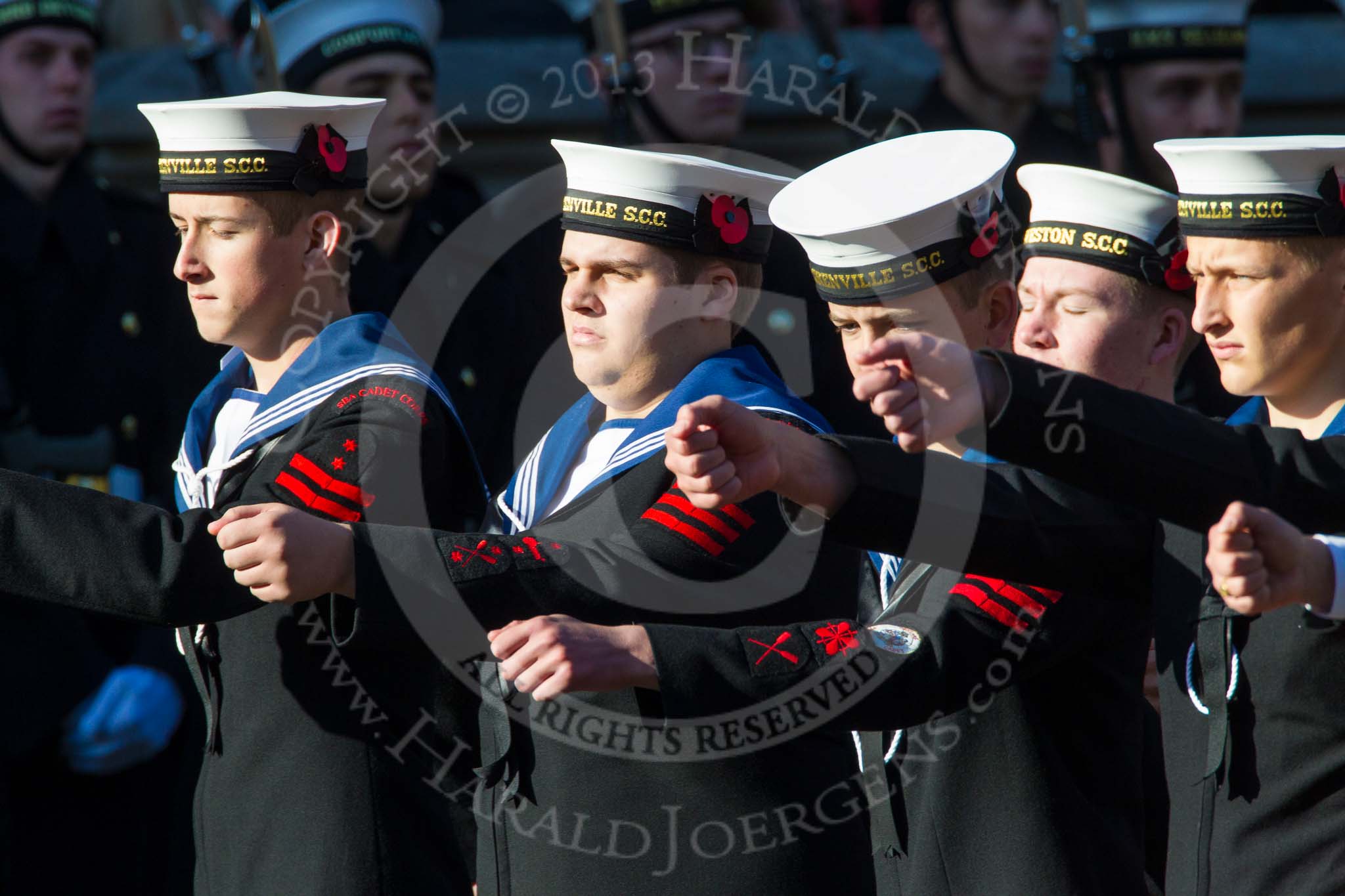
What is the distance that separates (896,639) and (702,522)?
34 cm

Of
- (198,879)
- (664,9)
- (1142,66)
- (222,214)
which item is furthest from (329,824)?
(1142,66)

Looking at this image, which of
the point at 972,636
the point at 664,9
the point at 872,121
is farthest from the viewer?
the point at 872,121

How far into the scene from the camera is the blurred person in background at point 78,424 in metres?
4.55

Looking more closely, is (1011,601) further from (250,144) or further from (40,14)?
(40,14)

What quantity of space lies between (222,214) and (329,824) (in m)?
1.04

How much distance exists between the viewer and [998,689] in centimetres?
292

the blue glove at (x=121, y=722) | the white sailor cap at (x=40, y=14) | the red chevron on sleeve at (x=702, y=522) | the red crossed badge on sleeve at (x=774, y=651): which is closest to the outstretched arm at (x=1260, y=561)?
the red crossed badge on sleeve at (x=774, y=651)

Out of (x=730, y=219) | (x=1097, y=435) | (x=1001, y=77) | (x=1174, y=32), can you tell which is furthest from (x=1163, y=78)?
(x=1097, y=435)

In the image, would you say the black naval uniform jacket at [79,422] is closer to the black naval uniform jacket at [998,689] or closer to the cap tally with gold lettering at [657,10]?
the cap tally with gold lettering at [657,10]

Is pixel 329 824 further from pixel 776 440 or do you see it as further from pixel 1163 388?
pixel 1163 388

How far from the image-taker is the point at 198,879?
3311 millimetres

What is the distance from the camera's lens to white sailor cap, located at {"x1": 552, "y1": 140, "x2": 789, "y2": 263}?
10.5 ft

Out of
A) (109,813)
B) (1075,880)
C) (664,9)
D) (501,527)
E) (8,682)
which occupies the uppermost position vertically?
(664,9)

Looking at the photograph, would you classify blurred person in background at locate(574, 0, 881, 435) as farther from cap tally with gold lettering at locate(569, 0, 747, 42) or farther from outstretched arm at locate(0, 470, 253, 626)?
outstretched arm at locate(0, 470, 253, 626)
